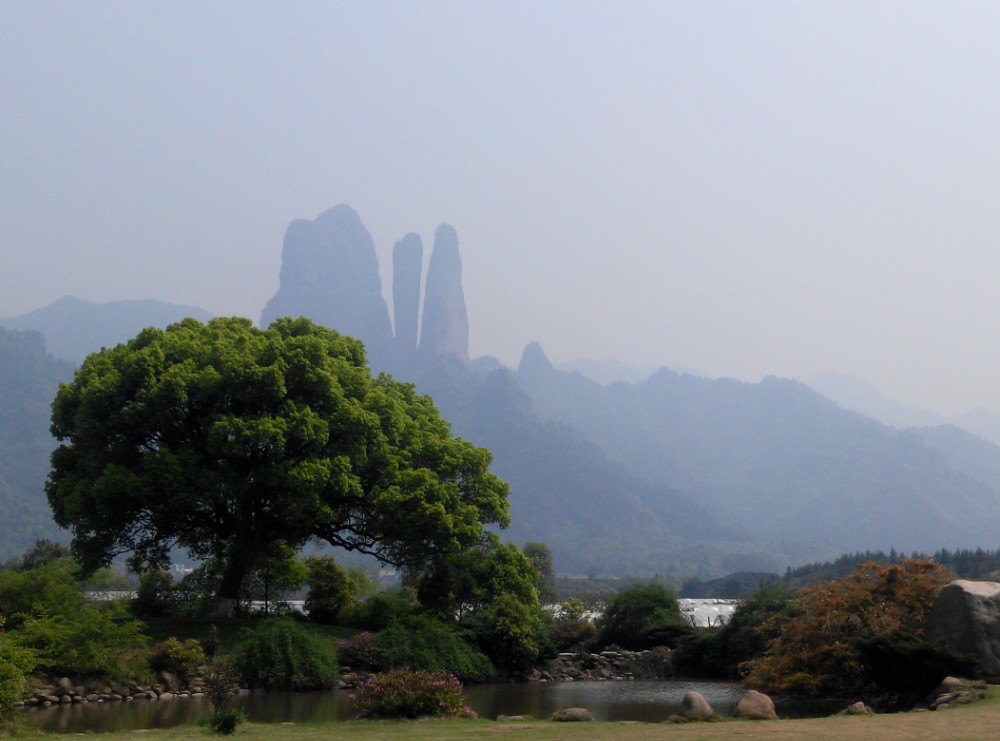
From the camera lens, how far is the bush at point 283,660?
2102 cm

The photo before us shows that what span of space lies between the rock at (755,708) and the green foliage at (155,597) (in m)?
18.3

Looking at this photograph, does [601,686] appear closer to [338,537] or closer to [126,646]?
[338,537]

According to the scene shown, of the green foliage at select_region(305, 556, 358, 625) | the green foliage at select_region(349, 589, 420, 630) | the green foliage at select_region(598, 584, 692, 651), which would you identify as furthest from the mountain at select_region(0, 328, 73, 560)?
the green foliage at select_region(598, 584, 692, 651)

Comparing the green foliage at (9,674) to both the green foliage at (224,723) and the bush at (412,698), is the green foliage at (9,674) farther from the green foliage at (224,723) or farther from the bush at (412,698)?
the bush at (412,698)

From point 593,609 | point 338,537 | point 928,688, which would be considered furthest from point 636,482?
point 928,688

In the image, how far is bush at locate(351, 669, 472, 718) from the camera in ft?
50.5

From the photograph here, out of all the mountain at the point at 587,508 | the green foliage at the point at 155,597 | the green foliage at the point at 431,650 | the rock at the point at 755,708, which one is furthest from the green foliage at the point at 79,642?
the mountain at the point at 587,508

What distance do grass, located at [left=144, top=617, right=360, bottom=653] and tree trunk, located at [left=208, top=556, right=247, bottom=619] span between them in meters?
0.75

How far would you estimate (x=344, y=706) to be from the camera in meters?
18.1

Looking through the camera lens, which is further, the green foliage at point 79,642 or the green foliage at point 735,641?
the green foliage at point 735,641

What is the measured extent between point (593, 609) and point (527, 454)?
125630 millimetres

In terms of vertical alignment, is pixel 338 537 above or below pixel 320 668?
above

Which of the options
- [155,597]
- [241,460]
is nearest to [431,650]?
[241,460]

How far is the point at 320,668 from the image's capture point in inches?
840
